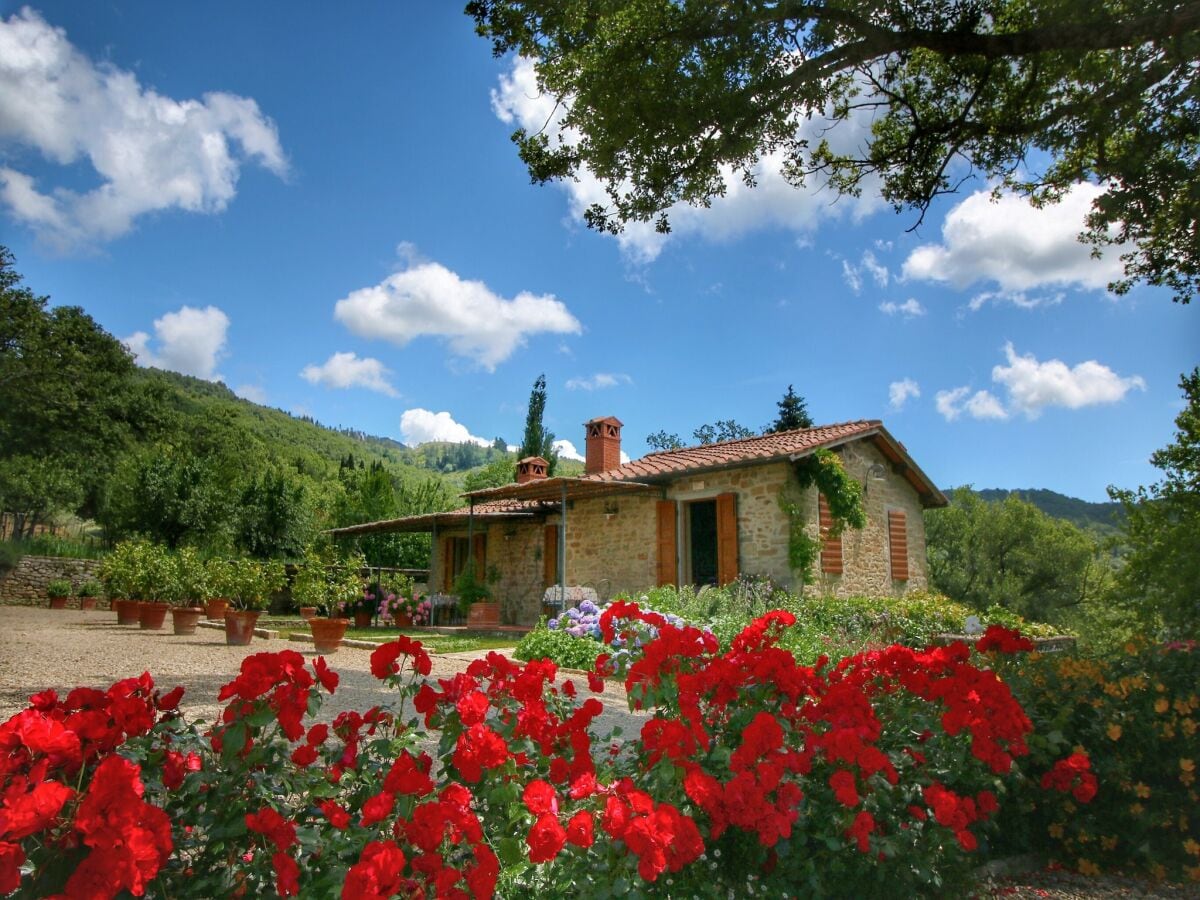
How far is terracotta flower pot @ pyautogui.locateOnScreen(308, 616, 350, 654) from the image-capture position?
9.27m

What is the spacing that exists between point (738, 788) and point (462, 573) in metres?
15.9

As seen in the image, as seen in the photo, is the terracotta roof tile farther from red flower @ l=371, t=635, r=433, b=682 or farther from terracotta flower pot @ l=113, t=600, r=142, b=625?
red flower @ l=371, t=635, r=433, b=682

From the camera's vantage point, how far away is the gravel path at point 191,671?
8.84ft

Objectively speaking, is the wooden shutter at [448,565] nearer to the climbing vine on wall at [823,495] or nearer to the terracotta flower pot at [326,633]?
the terracotta flower pot at [326,633]

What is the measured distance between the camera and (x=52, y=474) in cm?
2305

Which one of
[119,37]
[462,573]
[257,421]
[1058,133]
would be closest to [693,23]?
[1058,133]

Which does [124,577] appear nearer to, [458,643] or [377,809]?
[458,643]

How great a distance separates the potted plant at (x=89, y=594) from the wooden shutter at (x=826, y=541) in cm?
1717

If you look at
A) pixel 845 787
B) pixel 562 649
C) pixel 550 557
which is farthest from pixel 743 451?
pixel 845 787

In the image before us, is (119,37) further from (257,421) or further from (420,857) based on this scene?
(257,421)

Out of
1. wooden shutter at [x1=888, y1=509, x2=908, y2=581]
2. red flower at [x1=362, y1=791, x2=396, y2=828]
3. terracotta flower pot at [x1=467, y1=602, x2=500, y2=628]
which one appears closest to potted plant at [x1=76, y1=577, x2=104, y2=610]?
terracotta flower pot at [x1=467, y1=602, x2=500, y2=628]

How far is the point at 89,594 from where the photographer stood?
61.8 ft

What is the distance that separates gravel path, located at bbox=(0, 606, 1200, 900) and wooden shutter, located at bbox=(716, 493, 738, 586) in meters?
4.29

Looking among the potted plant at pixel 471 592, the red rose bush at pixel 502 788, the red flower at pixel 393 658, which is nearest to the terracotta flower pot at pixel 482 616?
the potted plant at pixel 471 592
